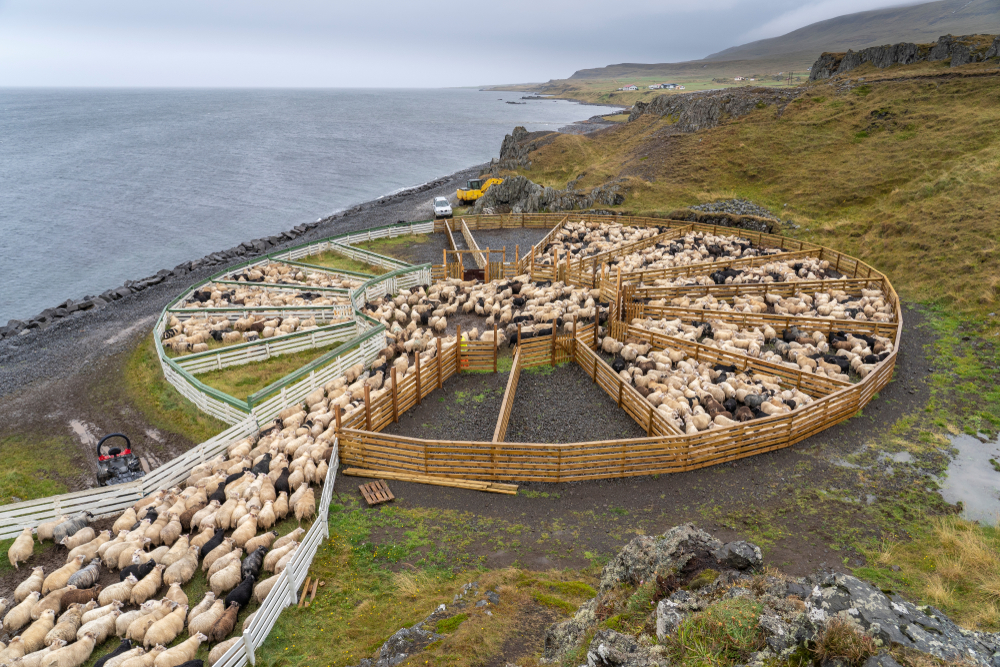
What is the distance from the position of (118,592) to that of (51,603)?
5.10 feet

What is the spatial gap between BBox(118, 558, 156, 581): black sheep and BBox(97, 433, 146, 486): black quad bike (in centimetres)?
619

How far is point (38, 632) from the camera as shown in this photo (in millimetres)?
12336

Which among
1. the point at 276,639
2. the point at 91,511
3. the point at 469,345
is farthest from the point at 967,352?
the point at 91,511

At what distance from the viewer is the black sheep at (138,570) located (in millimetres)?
13727

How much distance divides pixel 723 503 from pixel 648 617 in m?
8.16

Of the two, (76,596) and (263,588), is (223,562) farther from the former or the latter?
(76,596)

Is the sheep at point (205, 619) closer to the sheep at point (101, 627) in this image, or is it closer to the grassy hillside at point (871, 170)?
the sheep at point (101, 627)

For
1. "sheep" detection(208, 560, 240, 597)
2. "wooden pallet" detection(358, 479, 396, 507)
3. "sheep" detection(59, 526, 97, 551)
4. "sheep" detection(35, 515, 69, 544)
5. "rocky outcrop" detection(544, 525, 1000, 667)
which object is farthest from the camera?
"wooden pallet" detection(358, 479, 396, 507)

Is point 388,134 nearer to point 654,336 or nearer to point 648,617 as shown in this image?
point 654,336

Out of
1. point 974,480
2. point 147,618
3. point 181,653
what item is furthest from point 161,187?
point 974,480

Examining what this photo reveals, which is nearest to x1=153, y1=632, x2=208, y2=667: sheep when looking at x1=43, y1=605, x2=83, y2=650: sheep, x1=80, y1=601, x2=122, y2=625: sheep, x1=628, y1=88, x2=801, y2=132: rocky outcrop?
x1=80, y1=601, x2=122, y2=625: sheep

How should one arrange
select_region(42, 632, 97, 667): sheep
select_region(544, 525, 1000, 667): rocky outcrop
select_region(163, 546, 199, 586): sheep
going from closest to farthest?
select_region(544, 525, 1000, 667): rocky outcrop
select_region(42, 632, 97, 667): sheep
select_region(163, 546, 199, 586): sheep

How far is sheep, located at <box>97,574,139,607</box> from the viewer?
1314 centimetres

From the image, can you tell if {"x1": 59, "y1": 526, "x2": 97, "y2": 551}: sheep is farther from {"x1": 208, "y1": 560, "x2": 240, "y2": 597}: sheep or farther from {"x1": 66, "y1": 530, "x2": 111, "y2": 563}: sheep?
{"x1": 208, "y1": 560, "x2": 240, "y2": 597}: sheep
